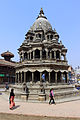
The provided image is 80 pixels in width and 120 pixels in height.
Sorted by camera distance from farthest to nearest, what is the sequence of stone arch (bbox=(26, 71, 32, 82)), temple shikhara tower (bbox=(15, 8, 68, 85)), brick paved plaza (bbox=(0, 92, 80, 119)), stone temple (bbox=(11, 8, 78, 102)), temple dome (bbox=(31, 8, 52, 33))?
temple dome (bbox=(31, 8, 52, 33))
stone arch (bbox=(26, 71, 32, 82))
temple shikhara tower (bbox=(15, 8, 68, 85))
stone temple (bbox=(11, 8, 78, 102))
brick paved plaza (bbox=(0, 92, 80, 119))

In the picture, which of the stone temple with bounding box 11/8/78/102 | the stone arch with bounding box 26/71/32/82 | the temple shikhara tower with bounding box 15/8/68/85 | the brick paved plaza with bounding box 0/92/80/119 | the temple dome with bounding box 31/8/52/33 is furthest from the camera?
the temple dome with bounding box 31/8/52/33

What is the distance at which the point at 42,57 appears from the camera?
27844 millimetres

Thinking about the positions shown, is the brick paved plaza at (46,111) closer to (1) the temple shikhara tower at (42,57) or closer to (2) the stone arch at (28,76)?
(1) the temple shikhara tower at (42,57)

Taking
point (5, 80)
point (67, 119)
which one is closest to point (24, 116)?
point (67, 119)

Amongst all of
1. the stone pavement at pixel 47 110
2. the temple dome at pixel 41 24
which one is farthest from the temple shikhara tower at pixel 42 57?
the stone pavement at pixel 47 110

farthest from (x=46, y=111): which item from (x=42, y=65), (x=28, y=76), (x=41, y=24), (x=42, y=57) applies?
(x=41, y=24)

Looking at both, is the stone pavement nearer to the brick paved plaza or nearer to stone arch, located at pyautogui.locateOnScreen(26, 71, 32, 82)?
the brick paved plaza

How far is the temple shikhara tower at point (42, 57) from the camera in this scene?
79.6ft

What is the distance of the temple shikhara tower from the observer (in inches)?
955

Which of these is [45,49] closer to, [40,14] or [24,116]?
[40,14]

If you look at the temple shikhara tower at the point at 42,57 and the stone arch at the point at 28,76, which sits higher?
the temple shikhara tower at the point at 42,57

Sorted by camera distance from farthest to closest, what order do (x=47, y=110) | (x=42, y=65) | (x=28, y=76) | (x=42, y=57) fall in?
(x=42, y=57)
(x=28, y=76)
(x=42, y=65)
(x=47, y=110)

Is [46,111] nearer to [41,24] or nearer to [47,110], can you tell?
[47,110]

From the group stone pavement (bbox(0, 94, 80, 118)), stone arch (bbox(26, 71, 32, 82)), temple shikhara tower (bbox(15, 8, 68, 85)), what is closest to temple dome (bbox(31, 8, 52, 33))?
temple shikhara tower (bbox(15, 8, 68, 85))
